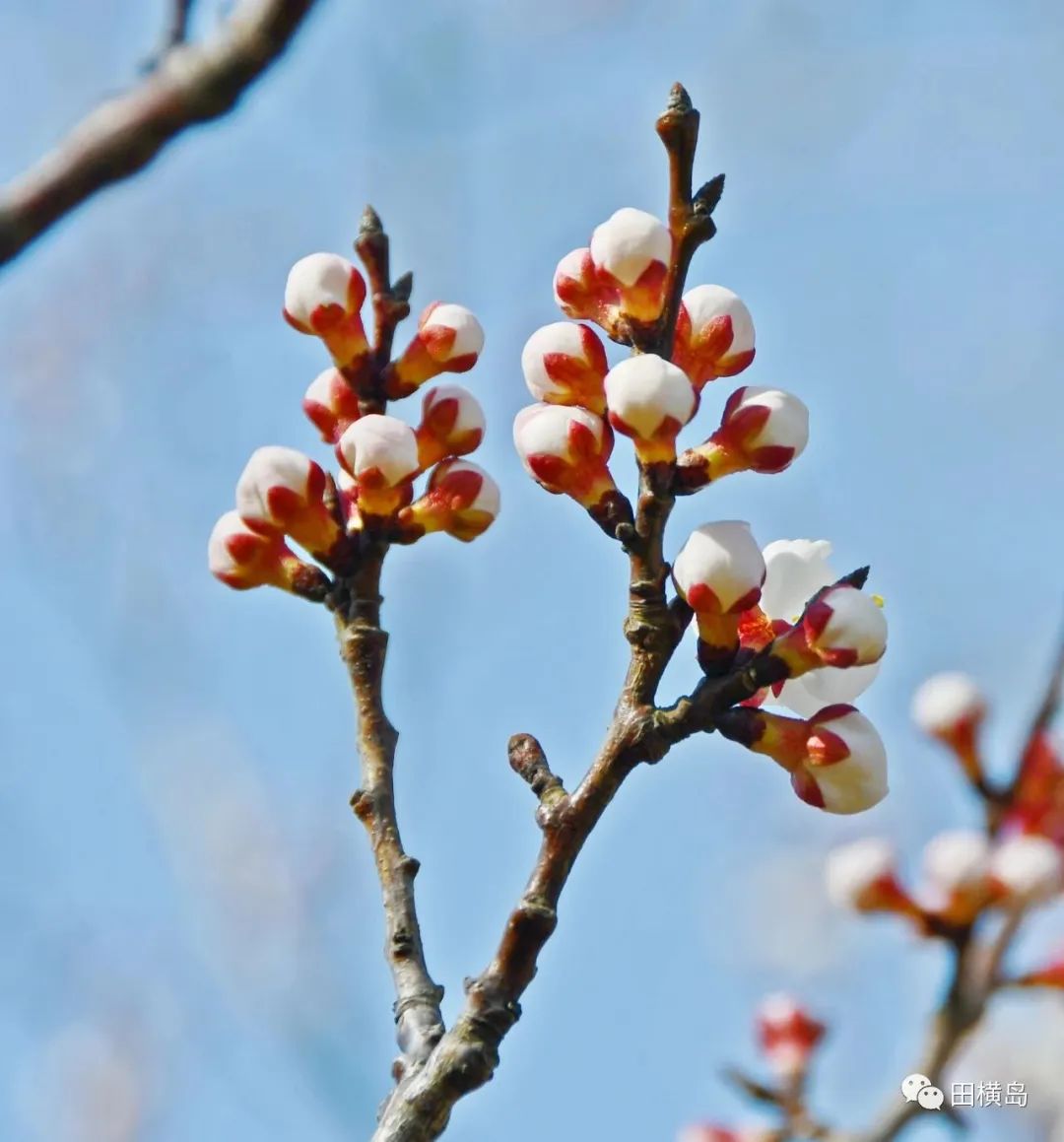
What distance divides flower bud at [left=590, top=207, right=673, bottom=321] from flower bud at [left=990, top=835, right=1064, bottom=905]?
0.90 metres

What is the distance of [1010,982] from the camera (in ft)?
3.92

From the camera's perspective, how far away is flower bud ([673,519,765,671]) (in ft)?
5.93

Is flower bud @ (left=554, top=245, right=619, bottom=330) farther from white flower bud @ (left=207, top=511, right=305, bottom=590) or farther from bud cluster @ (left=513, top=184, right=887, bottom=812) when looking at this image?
white flower bud @ (left=207, top=511, right=305, bottom=590)

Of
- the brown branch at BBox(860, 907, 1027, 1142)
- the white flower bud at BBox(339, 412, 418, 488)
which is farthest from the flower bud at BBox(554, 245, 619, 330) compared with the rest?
the brown branch at BBox(860, 907, 1027, 1142)

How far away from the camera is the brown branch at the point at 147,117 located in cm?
134

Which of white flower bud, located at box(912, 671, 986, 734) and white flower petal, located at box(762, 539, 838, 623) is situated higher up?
white flower petal, located at box(762, 539, 838, 623)

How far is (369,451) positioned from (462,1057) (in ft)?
2.53

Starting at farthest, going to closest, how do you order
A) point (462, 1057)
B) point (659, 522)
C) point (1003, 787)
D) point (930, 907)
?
point (659, 522) < point (462, 1057) < point (930, 907) < point (1003, 787)

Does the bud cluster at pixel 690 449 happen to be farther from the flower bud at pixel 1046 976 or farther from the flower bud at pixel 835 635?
the flower bud at pixel 1046 976

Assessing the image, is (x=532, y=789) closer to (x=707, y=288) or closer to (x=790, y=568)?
(x=790, y=568)

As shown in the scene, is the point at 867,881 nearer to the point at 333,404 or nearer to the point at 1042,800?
the point at 1042,800

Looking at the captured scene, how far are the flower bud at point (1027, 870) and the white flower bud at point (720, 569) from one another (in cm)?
66

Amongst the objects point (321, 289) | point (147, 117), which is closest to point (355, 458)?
point (321, 289)

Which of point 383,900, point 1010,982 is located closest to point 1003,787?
point 1010,982
